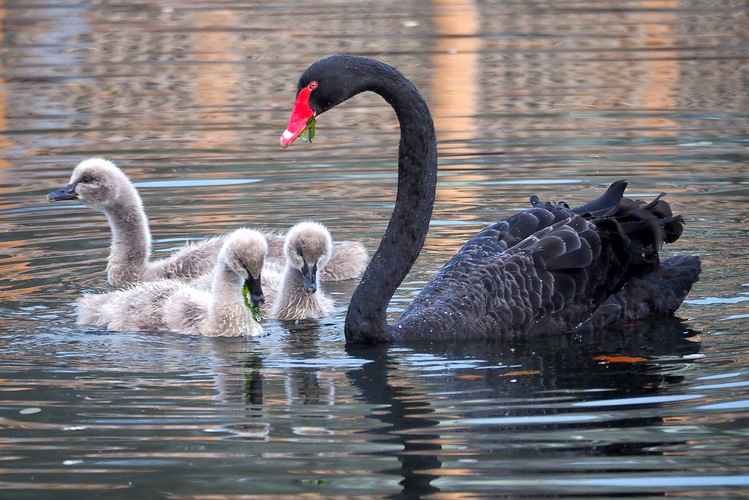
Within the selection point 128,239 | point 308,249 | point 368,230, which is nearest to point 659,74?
point 368,230

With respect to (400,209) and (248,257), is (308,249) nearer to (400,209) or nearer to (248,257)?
(248,257)

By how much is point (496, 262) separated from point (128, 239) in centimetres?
262

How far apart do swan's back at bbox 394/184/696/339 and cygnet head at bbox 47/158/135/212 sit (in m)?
2.39

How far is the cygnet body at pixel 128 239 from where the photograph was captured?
7625 millimetres

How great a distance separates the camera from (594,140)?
→ 11.1m

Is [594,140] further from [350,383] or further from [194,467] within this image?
Answer: [194,467]

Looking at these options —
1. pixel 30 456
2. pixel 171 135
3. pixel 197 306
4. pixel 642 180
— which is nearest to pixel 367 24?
pixel 171 135

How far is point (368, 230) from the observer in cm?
851

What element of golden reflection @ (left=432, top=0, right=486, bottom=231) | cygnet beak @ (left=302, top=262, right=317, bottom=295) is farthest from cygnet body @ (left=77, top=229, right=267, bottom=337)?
golden reflection @ (left=432, top=0, right=486, bottom=231)

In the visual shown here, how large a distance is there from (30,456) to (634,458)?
2117 mm

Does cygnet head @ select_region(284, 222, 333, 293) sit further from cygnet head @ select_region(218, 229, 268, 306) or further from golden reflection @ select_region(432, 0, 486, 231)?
golden reflection @ select_region(432, 0, 486, 231)

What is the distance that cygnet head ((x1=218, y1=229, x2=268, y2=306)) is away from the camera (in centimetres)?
619

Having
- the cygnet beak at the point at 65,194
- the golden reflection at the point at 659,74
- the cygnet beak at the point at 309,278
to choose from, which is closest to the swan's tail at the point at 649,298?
the cygnet beak at the point at 309,278

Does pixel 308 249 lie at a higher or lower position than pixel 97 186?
lower
